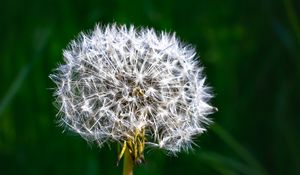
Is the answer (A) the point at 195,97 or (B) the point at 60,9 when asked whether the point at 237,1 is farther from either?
(A) the point at 195,97

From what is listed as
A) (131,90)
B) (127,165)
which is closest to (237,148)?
(131,90)

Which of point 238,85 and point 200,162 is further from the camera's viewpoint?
point 238,85

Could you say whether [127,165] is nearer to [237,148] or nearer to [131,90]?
[131,90]

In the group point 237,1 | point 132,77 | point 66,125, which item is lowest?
point 66,125

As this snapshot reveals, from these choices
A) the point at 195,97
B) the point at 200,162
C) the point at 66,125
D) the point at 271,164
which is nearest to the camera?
the point at 66,125

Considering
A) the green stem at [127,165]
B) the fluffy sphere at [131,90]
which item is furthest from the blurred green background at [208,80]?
the green stem at [127,165]

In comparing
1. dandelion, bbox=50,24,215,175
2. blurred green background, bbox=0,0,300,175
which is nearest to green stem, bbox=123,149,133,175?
dandelion, bbox=50,24,215,175

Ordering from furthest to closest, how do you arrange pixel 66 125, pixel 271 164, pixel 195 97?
pixel 271 164 < pixel 195 97 < pixel 66 125

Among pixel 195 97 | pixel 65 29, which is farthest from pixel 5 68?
pixel 195 97
